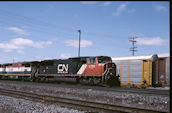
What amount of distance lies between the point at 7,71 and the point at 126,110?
33.4m

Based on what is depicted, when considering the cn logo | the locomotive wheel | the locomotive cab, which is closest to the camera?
the locomotive cab

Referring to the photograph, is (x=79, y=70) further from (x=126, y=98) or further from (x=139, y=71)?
(x=126, y=98)

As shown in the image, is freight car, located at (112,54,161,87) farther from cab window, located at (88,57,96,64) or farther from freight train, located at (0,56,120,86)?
cab window, located at (88,57,96,64)

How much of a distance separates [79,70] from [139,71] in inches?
257

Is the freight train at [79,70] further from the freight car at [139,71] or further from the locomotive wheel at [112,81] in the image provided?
the freight car at [139,71]

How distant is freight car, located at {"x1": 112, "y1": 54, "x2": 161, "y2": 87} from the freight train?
1480 millimetres

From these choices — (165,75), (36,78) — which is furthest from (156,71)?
(36,78)

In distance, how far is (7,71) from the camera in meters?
36.4

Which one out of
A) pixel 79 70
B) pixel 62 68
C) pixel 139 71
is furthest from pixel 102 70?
pixel 62 68

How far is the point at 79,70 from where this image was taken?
21.2 meters

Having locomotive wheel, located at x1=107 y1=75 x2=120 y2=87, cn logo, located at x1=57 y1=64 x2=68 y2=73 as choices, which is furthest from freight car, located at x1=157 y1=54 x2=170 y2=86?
cn logo, located at x1=57 y1=64 x2=68 y2=73

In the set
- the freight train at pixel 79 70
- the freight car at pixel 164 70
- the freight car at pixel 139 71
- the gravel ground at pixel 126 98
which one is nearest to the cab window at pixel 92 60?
the freight train at pixel 79 70

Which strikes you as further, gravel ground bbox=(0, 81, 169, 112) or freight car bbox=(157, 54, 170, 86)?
freight car bbox=(157, 54, 170, 86)

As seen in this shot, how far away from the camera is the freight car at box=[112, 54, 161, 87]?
19766mm
